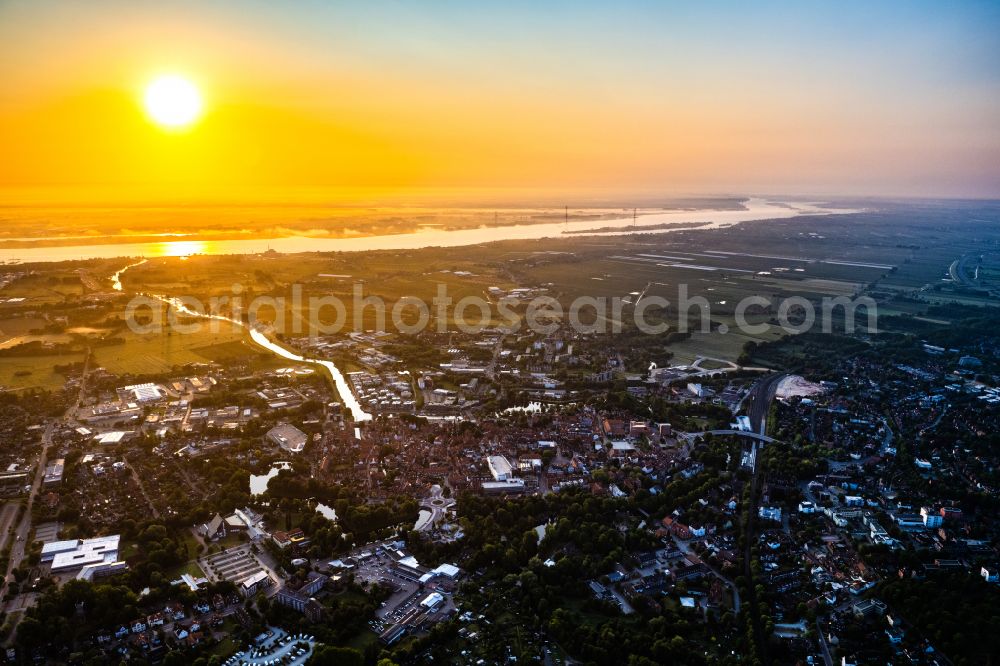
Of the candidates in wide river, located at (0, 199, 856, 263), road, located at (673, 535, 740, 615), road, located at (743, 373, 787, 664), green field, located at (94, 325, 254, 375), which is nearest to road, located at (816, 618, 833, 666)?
road, located at (743, 373, 787, 664)

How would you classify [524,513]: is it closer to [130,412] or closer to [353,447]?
[353,447]

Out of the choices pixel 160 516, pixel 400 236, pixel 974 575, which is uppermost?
pixel 400 236

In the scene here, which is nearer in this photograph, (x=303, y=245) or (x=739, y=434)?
(x=739, y=434)

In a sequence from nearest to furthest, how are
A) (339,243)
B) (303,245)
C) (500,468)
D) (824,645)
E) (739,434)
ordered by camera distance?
(824,645), (500,468), (739,434), (303,245), (339,243)

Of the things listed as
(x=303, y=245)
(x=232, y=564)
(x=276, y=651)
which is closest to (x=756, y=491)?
(x=276, y=651)

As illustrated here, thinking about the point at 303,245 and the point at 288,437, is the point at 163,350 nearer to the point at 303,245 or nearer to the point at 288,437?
the point at 288,437

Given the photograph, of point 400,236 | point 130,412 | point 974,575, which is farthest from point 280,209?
point 974,575

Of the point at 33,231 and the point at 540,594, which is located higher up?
the point at 33,231

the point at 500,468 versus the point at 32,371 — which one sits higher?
the point at 32,371
